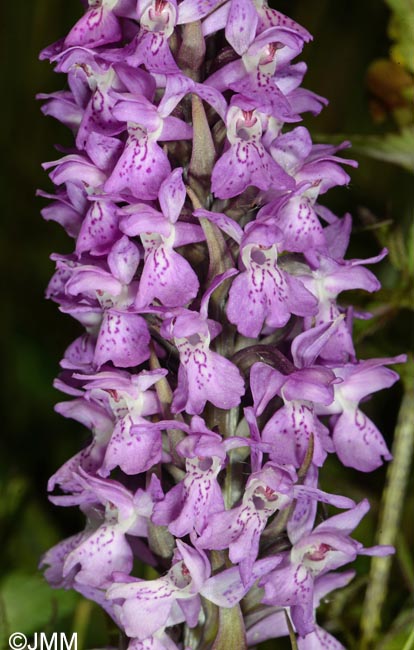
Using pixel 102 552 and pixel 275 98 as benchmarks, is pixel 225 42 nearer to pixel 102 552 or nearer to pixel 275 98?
pixel 275 98

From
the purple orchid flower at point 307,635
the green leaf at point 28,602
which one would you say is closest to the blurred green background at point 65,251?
the green leaf at point 28,602

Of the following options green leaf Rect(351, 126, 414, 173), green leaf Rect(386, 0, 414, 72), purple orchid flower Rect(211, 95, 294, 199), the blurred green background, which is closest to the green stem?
the blurred green background

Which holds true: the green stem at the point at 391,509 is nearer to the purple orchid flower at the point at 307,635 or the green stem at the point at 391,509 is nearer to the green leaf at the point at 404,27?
the purple orchid flower at the point at 307,635

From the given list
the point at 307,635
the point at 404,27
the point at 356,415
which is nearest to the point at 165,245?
the point at 356,415

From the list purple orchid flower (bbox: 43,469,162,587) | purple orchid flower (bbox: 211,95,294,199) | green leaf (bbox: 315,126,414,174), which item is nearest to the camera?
purple orchid flower (bbox: 211,95,294,199)

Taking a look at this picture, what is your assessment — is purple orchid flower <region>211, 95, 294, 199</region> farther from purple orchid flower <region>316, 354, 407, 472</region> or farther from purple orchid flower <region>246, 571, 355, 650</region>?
purple orchid flower <region>246, 571, 355, 650</region>

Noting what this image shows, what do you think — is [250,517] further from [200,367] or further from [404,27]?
[404,27]
